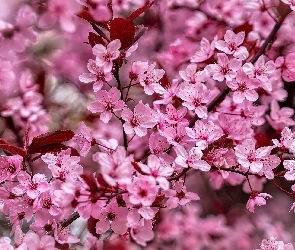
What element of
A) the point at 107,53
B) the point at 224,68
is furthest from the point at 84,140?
the point at 224,68

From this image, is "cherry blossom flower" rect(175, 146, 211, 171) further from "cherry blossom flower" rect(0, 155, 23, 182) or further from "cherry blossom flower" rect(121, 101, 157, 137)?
"cherry blossom flower" rect(0, 155, 23, 182)

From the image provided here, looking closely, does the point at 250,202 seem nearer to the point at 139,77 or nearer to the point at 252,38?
the point at 139,77

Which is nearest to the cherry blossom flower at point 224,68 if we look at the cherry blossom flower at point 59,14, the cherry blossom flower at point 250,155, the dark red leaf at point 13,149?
the cherry blossom flower at point 250,155

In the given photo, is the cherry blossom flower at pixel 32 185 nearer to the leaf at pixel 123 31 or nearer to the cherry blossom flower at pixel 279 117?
the leaf at pixel 123 31

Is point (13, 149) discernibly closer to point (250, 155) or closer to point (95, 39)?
point (95, 39)

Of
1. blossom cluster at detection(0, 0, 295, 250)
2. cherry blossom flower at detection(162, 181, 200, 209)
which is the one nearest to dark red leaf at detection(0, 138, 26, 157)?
blossom cluster at detection(0, 0, 295, 250)
